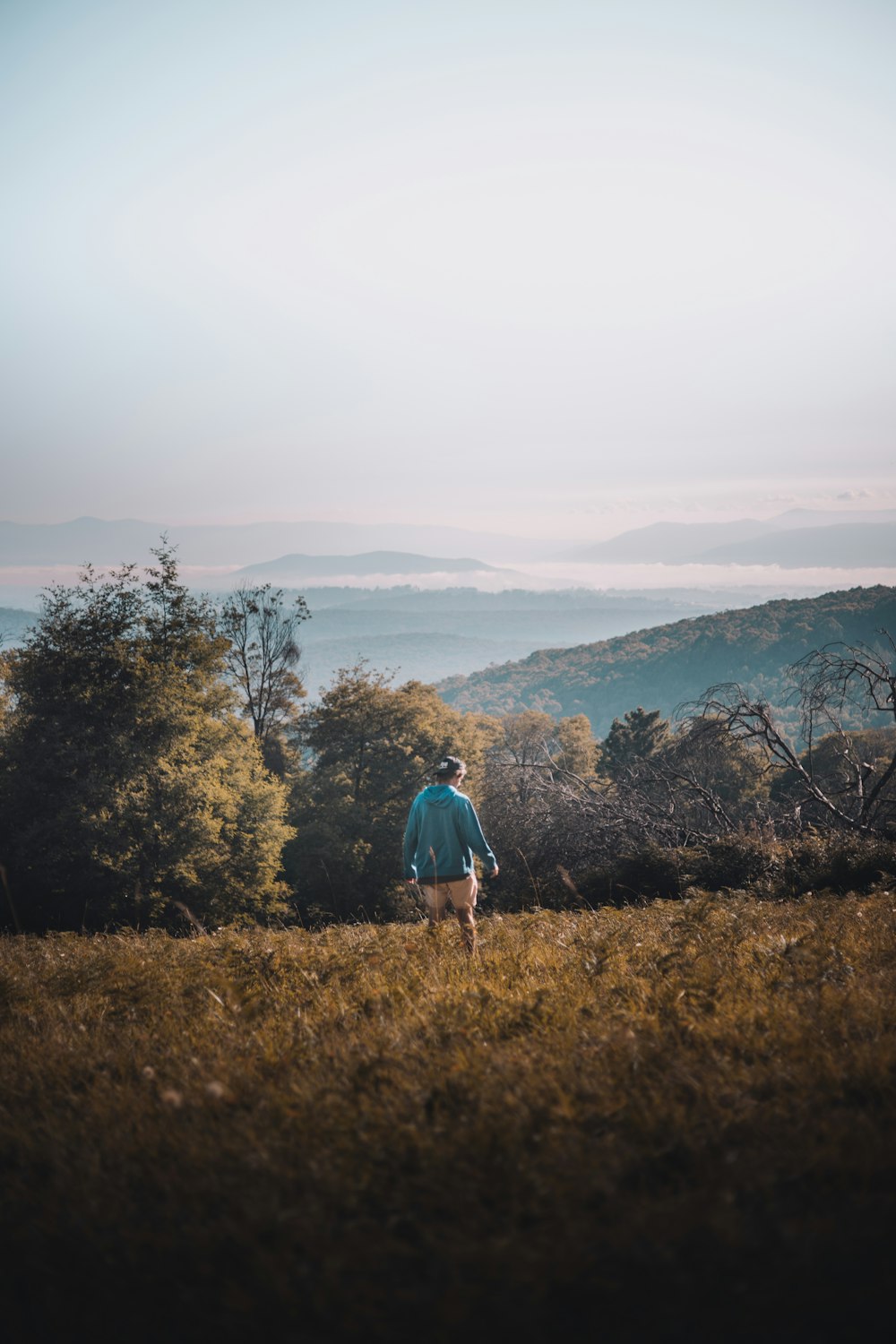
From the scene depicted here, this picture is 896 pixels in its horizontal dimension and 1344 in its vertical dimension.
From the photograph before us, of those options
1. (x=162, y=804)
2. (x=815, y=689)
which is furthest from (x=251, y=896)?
(x=815, y=689)

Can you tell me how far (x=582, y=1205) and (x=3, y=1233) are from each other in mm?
2098

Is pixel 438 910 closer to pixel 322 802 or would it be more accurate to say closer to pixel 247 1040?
pixel 247 1040

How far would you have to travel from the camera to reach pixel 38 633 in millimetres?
26219

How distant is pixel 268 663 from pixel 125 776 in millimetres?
19937

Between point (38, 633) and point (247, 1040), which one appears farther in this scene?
point (38, 633)

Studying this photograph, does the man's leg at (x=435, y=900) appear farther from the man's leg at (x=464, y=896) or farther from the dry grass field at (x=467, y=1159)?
the dry grass field at (x=467, y=1159)

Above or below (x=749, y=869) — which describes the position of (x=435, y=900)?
above

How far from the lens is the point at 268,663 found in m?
44.0

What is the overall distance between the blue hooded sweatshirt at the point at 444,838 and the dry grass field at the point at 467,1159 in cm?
256

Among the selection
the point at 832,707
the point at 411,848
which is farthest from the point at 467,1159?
the point at 832,707

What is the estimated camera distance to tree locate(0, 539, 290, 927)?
23.4m

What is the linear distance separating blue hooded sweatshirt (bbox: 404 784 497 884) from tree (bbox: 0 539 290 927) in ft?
58.4

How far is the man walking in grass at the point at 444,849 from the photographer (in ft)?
24.3

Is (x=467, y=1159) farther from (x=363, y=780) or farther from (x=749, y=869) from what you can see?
(x=363, y=780)
